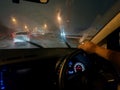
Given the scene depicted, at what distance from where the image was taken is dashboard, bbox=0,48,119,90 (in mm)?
2969

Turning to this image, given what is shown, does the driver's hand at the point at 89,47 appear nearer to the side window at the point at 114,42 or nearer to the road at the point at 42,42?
the side window at the point at 114,42

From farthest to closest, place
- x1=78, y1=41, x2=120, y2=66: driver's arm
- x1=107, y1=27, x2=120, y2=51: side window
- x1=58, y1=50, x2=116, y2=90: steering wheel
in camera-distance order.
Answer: x1=107, y1=27, x2=120, y2=51: side window < x1=78, y1=41, x2=120, y2=66: driver's arm < x1=58, y1=50, x2=116, y2=90: steering wheel

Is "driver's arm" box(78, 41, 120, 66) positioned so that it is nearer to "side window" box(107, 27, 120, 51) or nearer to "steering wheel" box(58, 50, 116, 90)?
"steering wheel" box(58, 50, 116, 90)

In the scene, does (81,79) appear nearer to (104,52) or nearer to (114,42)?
(104,52)

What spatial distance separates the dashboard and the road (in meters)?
0.91

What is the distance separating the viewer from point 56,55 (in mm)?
3971

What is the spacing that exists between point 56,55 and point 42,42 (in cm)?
89

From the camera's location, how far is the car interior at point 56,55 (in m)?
3.02

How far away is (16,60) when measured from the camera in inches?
134

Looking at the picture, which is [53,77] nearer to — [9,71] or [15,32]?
[9,71]

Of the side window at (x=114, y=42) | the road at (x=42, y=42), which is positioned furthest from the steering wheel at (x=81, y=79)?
the road at (x=42, y=42)

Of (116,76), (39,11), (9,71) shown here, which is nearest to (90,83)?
(116,76)

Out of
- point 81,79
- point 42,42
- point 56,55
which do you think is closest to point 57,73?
point 81,79

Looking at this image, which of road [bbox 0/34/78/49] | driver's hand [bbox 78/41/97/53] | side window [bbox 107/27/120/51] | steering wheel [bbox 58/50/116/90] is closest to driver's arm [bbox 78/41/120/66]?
driver's hand [bbox 78/41/97/53]
